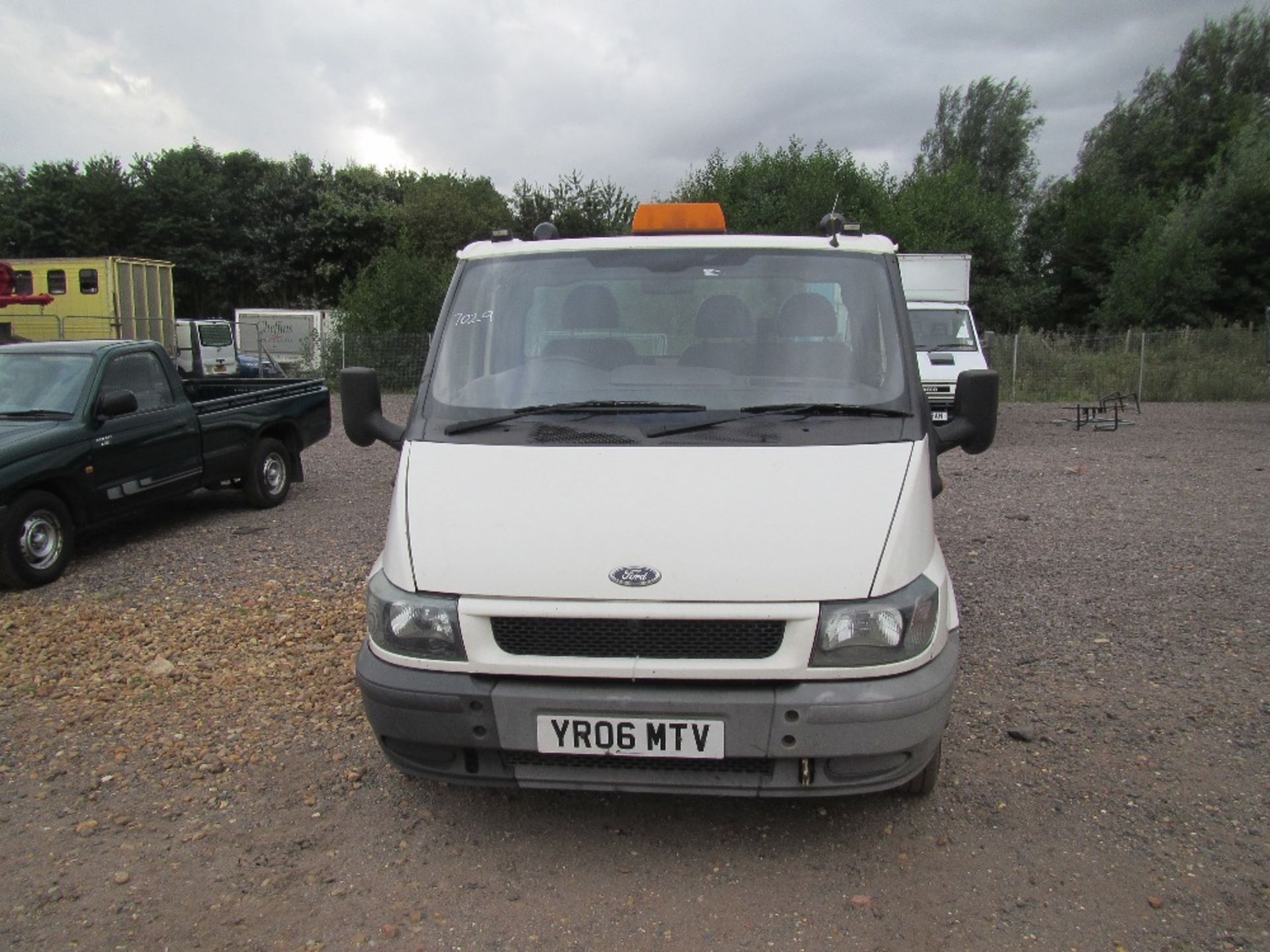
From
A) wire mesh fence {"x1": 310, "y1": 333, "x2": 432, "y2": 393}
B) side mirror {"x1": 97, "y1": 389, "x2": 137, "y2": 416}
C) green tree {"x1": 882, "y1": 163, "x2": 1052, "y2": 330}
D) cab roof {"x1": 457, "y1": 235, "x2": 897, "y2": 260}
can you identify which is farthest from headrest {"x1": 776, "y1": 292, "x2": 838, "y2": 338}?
green tree {"x1": 882, "y1": 163, "x2": 1052, "y2": 330}

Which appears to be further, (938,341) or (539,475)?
(938,341)

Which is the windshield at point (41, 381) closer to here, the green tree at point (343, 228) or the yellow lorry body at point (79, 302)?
the yellow lorry body at point (79, 302)

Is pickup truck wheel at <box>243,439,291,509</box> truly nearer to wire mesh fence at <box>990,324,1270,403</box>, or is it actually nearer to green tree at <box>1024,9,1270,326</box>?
wire mesh fence at <box>990,324,1270,403</box>

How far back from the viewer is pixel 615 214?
2877 centimetres

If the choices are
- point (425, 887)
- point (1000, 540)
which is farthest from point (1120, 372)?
point (425, 887)

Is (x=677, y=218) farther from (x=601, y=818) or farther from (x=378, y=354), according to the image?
(x=378, y=354)

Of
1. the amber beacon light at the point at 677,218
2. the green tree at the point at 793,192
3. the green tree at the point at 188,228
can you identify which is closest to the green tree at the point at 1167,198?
the green tree at the point at 793,192

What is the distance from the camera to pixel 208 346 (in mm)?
26844

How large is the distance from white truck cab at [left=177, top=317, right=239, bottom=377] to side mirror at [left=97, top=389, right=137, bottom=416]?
1960 centimetres

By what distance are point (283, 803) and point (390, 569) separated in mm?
1137

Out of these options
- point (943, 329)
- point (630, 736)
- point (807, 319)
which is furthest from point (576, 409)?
point (943, 329)

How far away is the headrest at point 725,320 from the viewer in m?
4.02

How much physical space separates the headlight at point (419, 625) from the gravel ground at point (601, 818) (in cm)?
77

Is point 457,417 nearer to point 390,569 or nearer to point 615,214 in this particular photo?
point 390,569
